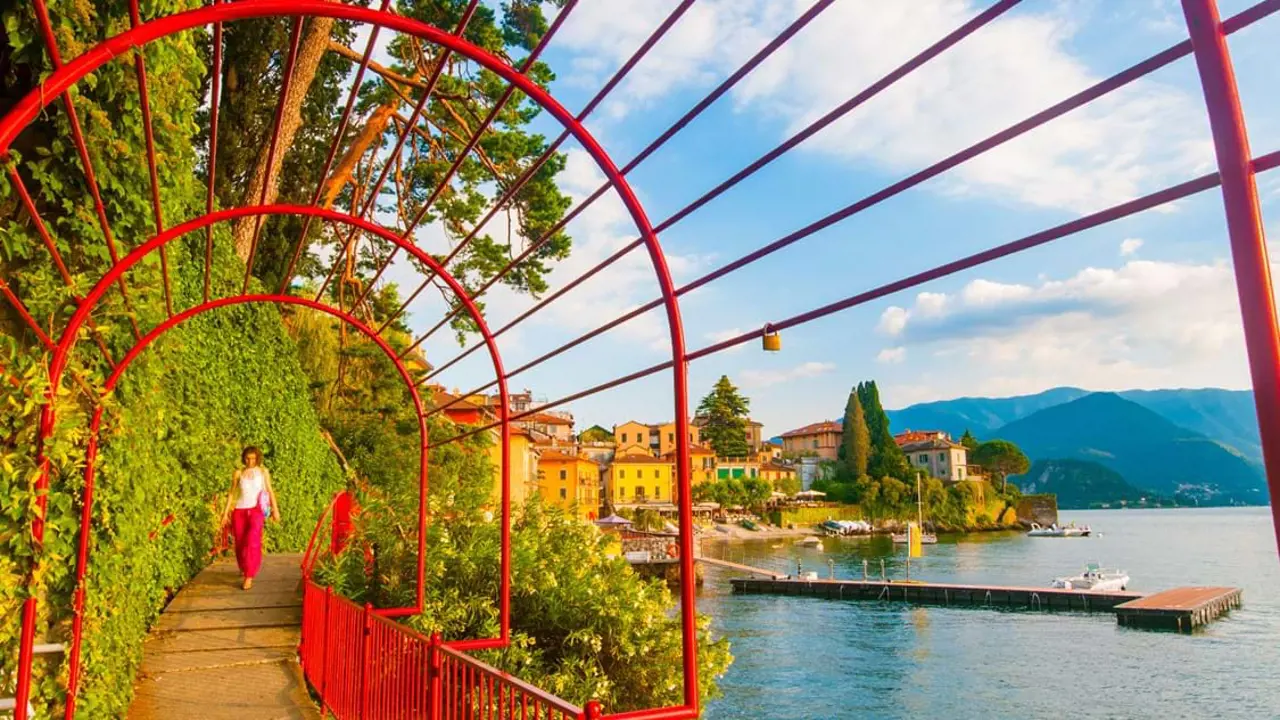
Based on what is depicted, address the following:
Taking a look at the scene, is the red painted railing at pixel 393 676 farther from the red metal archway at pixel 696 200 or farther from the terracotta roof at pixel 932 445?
the terracotta roof at pixel 932 445

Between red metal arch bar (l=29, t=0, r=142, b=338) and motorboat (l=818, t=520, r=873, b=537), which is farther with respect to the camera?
motorboat (l=818, t=520, r=873, b=537)

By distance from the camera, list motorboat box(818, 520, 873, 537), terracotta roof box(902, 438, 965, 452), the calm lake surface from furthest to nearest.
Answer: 1. terracotta roof box(902, 438, 965, 452)
2. motorboat box(818, 520, 873, 537)
3. the calm lake surface

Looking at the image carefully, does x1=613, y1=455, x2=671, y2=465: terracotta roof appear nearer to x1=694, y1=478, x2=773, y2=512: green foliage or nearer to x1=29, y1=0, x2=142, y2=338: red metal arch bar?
x1=694, y1=478, x2=773, y2=512: green foliage

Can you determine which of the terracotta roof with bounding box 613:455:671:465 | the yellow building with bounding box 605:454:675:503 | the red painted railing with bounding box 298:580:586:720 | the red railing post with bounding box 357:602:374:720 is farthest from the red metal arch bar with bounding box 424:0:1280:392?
the terracotta roof with bounding box 613:455:671:465

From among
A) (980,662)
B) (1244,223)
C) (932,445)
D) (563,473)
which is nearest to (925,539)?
(932,445)

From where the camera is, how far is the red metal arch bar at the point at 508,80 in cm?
200

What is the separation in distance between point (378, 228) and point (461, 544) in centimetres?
458

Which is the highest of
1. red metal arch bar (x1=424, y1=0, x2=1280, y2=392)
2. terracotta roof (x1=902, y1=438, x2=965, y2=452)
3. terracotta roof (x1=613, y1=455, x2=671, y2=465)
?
terracotta roof (x1=902, y1=438, x2=965, y2=452)

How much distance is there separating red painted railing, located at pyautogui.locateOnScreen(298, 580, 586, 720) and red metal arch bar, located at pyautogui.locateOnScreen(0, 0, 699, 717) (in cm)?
65

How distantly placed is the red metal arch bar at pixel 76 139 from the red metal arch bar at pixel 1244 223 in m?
2.22

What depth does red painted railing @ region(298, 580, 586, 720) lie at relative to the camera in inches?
126

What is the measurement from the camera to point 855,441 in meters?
91.1

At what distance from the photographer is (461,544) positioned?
8.02m

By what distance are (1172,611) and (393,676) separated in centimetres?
3357
